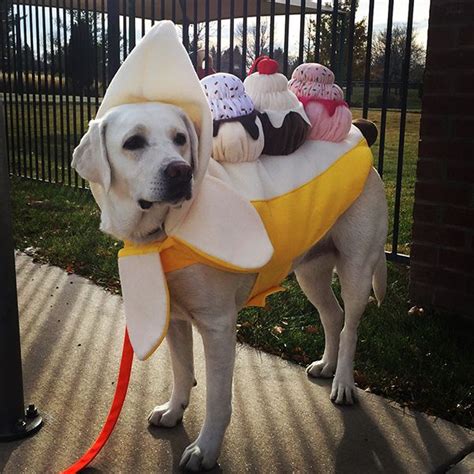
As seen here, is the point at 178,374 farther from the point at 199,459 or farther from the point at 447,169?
the point at 447,169

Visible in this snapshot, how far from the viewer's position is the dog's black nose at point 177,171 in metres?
2.19

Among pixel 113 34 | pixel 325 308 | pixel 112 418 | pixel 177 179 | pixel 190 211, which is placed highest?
pixel 113 34

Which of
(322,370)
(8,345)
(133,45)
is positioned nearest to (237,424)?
(322,370)

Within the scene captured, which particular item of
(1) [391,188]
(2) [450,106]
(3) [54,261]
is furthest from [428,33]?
(1) [391,188]

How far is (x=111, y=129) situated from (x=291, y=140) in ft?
3.01

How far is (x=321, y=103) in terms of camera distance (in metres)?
3.05

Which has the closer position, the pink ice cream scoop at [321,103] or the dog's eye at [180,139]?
the dog's eye at [180,139]

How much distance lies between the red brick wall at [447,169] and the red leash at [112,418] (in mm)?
2408

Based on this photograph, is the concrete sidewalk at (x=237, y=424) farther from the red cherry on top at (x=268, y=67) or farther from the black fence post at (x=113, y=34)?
the black fence post at (x=113, y=34)

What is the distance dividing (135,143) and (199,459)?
1.28m

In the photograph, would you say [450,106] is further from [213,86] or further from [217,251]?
[217,251]

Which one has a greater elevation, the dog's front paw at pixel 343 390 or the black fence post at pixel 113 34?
the black fence post at pixel 113 34

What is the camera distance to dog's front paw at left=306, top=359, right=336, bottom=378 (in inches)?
134

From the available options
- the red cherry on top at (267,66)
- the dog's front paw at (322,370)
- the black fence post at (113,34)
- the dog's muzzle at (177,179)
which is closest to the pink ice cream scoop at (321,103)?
the red cherry on top at (267,66)
